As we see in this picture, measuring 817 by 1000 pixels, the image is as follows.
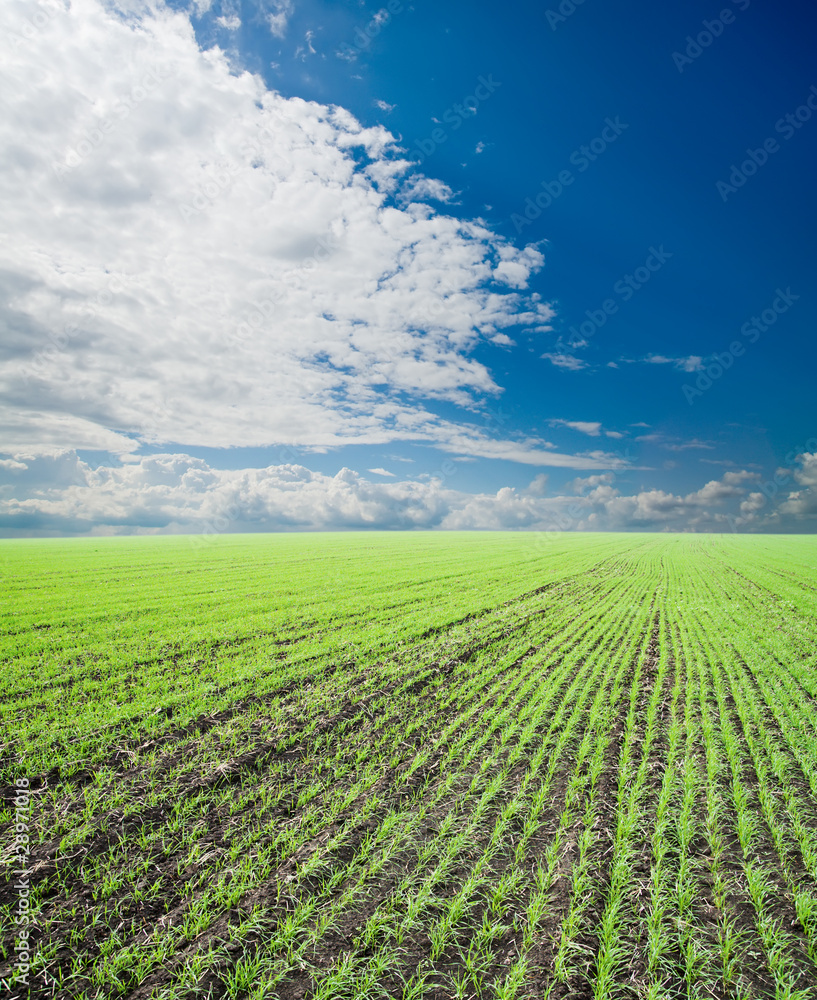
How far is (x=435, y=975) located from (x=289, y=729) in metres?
5.72

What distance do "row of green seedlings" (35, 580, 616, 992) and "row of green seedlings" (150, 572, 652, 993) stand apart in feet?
1.53

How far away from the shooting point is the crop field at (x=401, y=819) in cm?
457

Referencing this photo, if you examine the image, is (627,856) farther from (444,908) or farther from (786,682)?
(786,682)

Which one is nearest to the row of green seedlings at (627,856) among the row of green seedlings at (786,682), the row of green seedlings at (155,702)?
the row of green seedlings at (786,682)

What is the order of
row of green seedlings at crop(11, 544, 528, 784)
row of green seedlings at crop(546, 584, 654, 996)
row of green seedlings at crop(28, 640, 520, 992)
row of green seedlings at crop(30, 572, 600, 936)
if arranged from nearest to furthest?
row of green seedlings at crop(546, 584, 654, 996), row of green seedlings at crop(28, 640, 520, 992), row of green seedlings at crop(30, 572, 600, 936), row of green seedlings at crop(11, 544, 528, 784)

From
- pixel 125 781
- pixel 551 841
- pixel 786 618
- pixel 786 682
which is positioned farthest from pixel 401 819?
pixel 786 618

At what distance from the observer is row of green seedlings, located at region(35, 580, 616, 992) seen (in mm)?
4777

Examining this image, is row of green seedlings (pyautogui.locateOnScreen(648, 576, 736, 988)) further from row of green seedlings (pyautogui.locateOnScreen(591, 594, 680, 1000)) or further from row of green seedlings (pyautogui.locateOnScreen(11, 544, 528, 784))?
row of green seedlings (pyautogui.locateOnScreen(11, 544, 528, 784))

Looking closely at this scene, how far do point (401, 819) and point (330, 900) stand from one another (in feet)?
5.35

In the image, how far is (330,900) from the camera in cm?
521

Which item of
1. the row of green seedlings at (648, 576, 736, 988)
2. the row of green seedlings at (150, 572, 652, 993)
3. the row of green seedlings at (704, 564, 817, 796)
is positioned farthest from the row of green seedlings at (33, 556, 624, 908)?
the row of green seedlings at (704, 564, 817, 796)

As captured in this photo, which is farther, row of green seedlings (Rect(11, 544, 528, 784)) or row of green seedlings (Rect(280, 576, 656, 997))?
row of green seedlings (Rect(11, 544, 528, 784))

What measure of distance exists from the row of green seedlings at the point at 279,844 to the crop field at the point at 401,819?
3 centimetres

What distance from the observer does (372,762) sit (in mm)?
8250
